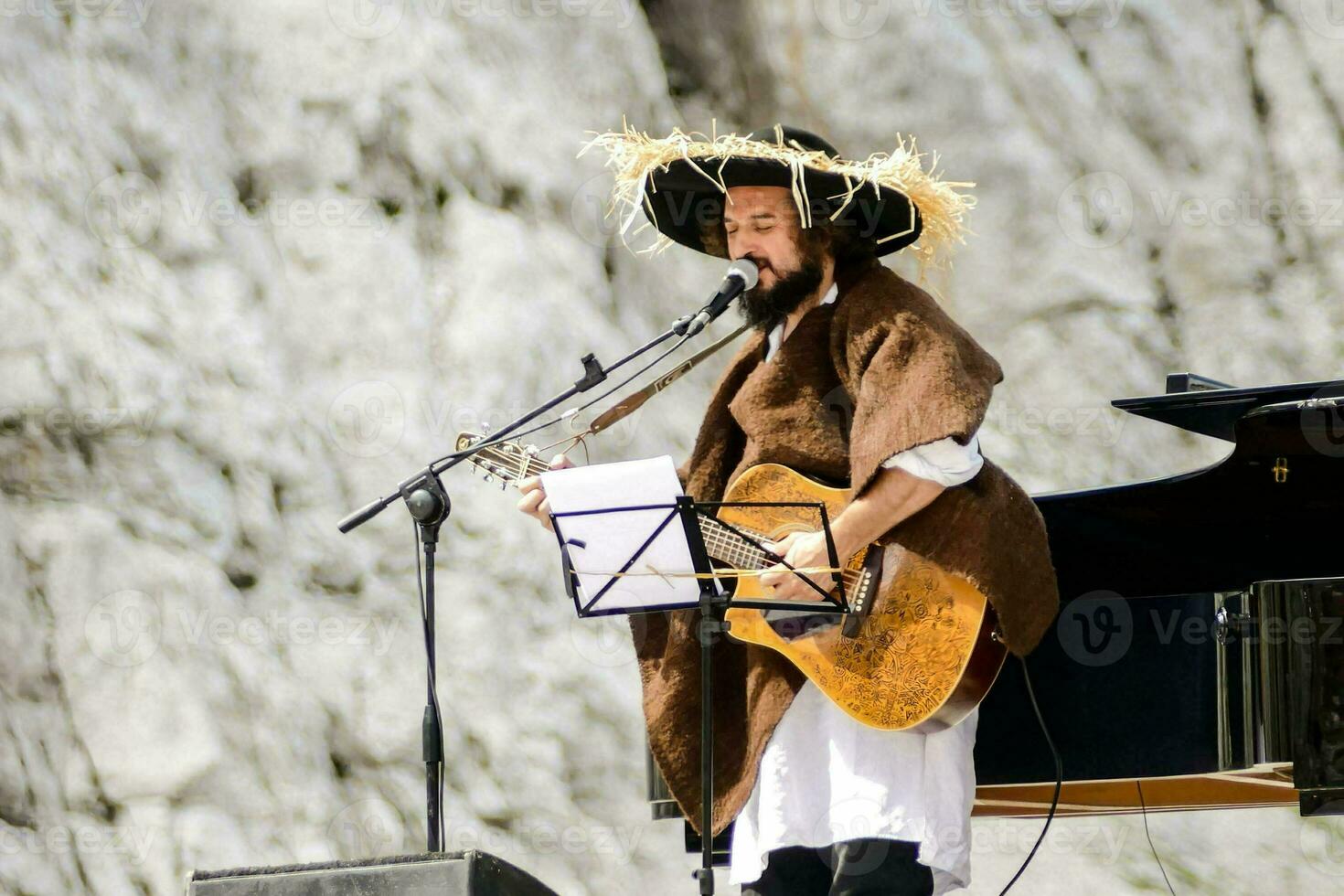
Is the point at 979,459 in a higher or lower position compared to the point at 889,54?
lower

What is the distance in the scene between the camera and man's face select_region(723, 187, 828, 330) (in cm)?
365

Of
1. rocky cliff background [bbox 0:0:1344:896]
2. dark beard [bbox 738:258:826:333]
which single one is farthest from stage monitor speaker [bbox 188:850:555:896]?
rocky cliff background [bbox 0:0:1344:896]

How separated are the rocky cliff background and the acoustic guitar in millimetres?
2556

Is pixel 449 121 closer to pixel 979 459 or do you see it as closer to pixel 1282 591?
pixel 979 459

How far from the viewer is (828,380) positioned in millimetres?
3602

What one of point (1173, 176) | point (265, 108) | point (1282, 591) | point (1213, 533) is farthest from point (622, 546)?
point (265, 108)

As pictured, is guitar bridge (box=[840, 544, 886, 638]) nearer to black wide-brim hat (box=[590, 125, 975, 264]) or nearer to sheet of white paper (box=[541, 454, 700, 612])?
sheet of white paper (box=[541, 454, 700, 612])

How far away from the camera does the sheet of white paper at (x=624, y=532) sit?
3064 mm

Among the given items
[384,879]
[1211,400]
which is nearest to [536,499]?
[384,879]

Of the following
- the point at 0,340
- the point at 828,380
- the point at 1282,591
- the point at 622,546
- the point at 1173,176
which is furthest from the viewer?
the point at 0,340

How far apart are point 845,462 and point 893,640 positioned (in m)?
0.39

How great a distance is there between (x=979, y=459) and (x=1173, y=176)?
2.92 m

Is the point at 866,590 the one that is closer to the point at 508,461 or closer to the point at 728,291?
the point at 728,291

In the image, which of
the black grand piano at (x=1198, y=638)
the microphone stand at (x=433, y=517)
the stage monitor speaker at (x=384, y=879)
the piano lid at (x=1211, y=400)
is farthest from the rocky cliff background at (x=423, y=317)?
the stage monitor speaker at (x=384, y=879)
